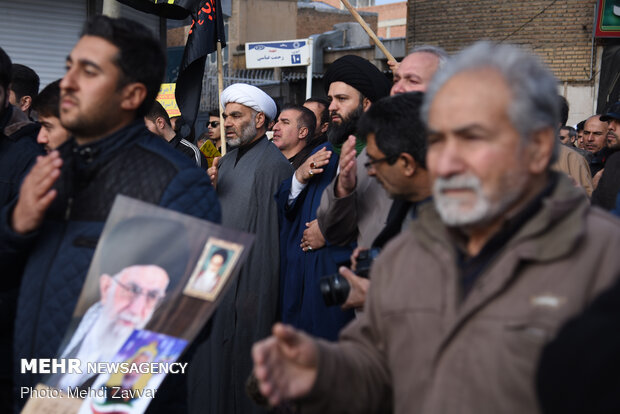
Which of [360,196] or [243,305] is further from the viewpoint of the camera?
[243,305]

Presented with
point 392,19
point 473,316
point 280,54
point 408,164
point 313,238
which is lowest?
point 313,238

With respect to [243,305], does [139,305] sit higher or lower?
higher

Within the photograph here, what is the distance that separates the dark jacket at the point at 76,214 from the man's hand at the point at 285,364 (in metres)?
0.93

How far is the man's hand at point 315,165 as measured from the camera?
190 inches

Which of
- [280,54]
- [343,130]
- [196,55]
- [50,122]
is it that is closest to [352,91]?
[343,130]

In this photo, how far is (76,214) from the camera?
2.84 meters

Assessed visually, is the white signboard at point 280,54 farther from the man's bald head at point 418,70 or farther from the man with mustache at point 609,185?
the man's bald head at point 418,70

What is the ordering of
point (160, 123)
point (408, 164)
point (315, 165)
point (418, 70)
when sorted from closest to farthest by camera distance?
point (408, 164) < point (418, 70) < point (315, 165) < point (160, 123)

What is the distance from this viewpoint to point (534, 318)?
6.10ft

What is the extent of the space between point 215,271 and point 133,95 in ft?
2.86

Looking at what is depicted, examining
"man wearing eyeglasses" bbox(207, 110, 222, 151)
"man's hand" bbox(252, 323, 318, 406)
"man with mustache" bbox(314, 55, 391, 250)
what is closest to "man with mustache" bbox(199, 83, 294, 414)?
"man with mustache" bbox(314, 55, 391, 250)

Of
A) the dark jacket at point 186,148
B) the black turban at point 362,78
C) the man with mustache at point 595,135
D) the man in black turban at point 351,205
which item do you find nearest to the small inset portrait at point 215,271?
the man in black turban at point 351,205

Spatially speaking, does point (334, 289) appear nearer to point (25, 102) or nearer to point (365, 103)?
point (365, 103)

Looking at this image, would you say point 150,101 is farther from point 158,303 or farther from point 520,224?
point 520,224
